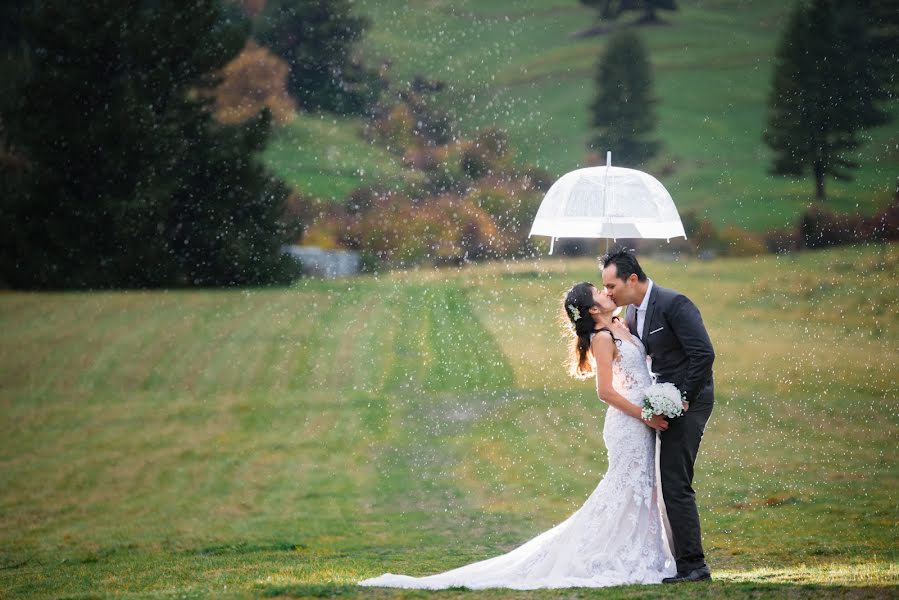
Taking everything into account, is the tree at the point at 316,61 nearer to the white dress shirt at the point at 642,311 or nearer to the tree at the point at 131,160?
the tree at the point at 131,160

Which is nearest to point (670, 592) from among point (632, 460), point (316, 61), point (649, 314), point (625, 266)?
point (632, 460)

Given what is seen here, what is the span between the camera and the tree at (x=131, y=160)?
88.0 feet

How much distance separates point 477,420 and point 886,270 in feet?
39.8

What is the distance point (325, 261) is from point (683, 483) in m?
22.9

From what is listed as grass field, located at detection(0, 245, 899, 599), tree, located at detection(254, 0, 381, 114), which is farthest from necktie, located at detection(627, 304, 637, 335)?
tree, located at detection(254, 0, 381, 114)

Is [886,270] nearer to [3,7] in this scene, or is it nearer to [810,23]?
[810,23]

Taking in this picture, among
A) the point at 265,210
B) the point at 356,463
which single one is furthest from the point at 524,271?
the point at 356,463

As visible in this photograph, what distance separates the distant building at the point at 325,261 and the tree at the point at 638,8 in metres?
9.59

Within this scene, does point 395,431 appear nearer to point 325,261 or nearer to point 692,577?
point 325,261

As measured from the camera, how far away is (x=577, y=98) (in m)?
29.2

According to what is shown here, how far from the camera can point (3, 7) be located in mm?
26812

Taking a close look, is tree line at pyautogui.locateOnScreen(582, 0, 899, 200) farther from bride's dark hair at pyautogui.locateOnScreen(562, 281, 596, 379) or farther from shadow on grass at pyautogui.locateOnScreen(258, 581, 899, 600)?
shadow on grass at pyautogui.locateOnScreen(258, 581, 899, 600)

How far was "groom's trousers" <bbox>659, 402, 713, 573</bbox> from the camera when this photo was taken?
555 cm

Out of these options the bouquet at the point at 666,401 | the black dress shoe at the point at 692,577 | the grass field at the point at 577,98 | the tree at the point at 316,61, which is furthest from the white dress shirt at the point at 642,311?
the tree at the point at 316,61
